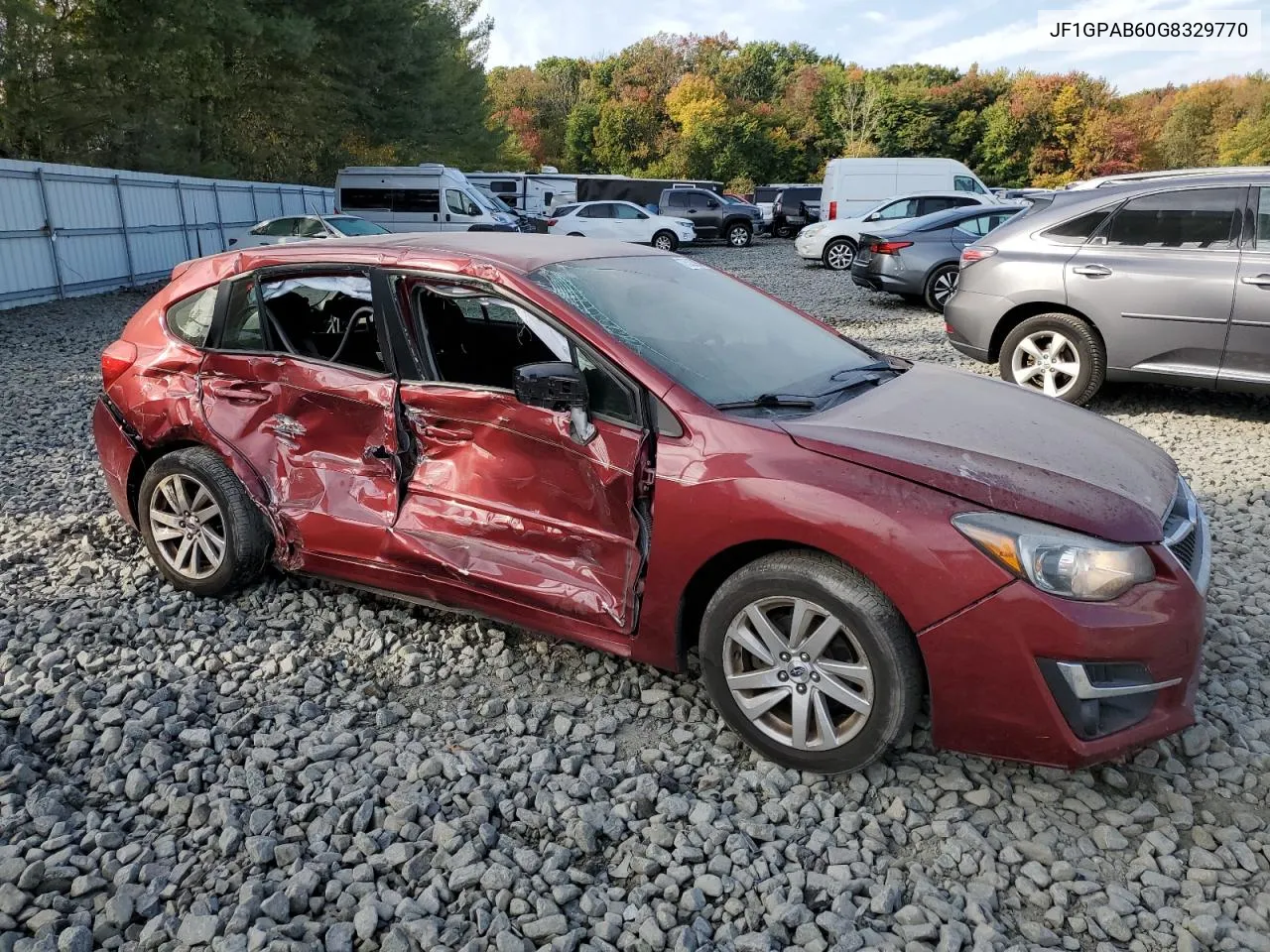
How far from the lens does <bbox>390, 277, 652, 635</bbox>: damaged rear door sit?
3.07m

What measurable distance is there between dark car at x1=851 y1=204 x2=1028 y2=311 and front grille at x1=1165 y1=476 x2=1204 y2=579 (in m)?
9.99

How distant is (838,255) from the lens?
19.9 meters

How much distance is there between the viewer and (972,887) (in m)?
2.49

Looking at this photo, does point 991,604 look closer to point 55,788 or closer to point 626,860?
point 626,860

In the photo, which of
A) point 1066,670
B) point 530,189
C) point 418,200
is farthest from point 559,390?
point 530,189

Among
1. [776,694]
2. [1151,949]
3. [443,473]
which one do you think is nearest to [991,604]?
[776,694]

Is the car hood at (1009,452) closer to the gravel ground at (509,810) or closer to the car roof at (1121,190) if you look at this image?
the gravel ground at (509,810)

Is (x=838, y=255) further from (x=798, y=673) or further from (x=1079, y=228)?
(x=798, y=673)

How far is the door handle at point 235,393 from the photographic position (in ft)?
12.7

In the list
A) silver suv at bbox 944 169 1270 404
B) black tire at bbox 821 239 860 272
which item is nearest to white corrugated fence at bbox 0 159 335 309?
black tire at bbox 821 239 860 272

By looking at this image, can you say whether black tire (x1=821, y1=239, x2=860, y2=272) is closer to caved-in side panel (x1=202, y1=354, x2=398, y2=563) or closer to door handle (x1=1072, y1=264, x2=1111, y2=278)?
door handle (x1=1072, y1=264, x2=1111, y2=278)

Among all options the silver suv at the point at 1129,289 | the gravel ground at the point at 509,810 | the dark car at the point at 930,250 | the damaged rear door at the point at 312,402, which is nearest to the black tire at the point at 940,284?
the dark car at the point at 930,250

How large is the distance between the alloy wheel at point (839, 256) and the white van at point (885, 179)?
11.8 feet

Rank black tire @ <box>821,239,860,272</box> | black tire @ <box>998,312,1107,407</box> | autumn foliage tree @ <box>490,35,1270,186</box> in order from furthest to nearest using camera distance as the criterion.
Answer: autumn foliage tree @ <box>490,35,1270,186</box> → black tire @ <box>821,239,860,272</box> → black tire @ <box>998,312,1107,407</box>
